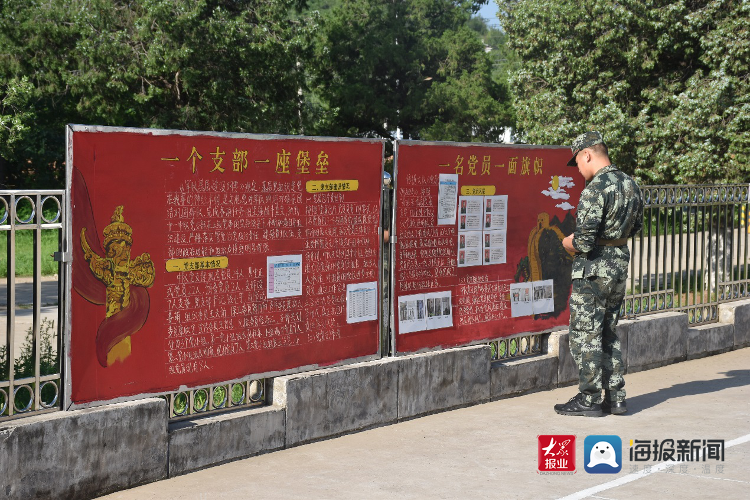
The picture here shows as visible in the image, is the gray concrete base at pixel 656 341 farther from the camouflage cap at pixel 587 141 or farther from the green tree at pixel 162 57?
the green tree at pixel 162 57

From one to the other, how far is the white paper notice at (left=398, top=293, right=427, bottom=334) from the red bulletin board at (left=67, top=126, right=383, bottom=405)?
254 millimetres

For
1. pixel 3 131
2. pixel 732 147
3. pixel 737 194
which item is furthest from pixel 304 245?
pixel 3 131

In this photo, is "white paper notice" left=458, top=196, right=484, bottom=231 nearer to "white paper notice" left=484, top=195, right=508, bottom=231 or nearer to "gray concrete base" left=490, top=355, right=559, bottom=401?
"white paper notice" left=484, top=195, right=508, bottom=231

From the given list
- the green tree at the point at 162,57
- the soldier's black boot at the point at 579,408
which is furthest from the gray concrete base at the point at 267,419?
the green tree at the point at 162,57

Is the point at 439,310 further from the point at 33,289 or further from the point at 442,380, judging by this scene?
the point at 33,289

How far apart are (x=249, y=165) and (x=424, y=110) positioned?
3724 cm

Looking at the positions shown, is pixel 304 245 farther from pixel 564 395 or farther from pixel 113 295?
pixel 564 395

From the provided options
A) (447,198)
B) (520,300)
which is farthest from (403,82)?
(447,198)

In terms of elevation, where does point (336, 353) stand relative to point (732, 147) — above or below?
below

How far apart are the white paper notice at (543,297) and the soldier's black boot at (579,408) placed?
1.19 metres

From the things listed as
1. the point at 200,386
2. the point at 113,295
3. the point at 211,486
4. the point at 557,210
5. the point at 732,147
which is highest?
the point at 732,147

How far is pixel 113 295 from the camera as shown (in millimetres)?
5227

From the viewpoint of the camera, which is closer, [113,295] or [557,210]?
[113,295]

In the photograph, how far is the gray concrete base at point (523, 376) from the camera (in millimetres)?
7762
